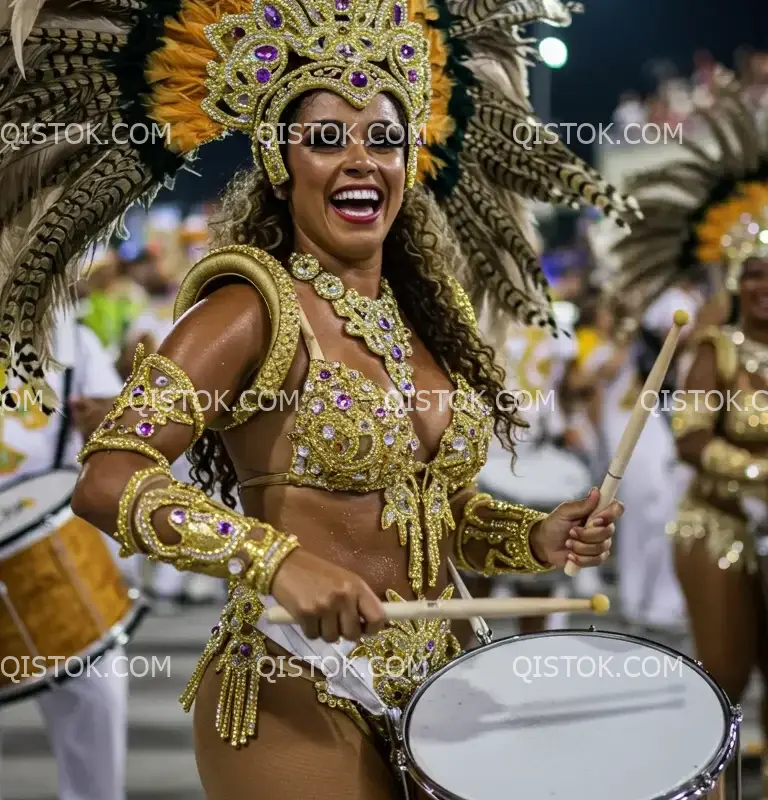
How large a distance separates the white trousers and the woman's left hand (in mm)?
1905

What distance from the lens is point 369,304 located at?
2.28 metres

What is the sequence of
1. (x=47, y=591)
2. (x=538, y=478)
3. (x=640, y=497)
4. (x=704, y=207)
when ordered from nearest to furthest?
(x=47, y=591) < (x=704, y=207) < (x=538, y=478) < (x=640, y=497)

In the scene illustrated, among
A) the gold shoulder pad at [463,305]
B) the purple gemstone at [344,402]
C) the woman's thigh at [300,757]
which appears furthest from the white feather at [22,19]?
the woman's thigh at [300,757]

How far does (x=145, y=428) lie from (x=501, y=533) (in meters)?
0.86

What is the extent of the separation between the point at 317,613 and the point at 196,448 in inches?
29.3

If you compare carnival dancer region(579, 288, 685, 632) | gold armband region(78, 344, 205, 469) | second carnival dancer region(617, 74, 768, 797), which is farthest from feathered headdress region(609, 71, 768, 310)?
gold armband region(78, 344, 205, 469)

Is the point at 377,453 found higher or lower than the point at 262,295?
lower

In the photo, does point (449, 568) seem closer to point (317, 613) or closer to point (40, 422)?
point (317, 613)

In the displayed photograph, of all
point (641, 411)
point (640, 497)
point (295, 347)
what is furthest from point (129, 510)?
point (640, 497)

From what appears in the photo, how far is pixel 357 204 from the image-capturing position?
7.17ft

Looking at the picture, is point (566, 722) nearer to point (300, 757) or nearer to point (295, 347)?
point (300, 757)

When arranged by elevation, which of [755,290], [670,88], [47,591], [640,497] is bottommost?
[640,497]

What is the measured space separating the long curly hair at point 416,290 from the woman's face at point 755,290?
2256 millimetres

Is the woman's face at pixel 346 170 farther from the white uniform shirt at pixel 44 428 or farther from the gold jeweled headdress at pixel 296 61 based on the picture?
the white uniform shirt at pixel 44 428
